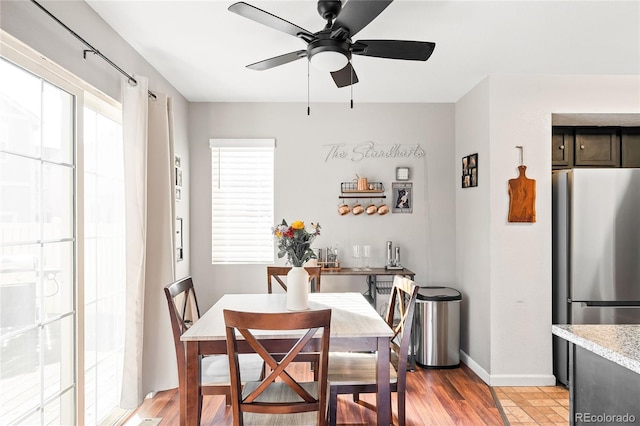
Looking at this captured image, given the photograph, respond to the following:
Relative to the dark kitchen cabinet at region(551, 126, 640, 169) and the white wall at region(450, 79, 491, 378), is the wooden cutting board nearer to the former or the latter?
the white wall at region(450, 79, 491, 378)

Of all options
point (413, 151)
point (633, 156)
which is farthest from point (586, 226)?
point (413, 151)

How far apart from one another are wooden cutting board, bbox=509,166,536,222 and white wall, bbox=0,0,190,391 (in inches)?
113

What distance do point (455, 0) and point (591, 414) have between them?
209 centimetres

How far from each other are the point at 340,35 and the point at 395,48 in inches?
14.2

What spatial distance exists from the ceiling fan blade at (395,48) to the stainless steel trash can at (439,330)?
7.67 feet

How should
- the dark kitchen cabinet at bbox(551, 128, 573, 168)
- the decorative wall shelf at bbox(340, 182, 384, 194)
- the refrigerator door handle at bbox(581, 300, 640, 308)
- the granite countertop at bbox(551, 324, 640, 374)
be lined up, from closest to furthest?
the granite countertop at bbox(551, 324, 640, 374), the refrigerator door handle at bbox(581, 300, 640, 308), the dark kitchen cabinet at bbox(551, 128, 573, 168), the decorative wall shelf at bbox(340, 182, 384, 194)

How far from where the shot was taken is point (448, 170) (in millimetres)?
4523

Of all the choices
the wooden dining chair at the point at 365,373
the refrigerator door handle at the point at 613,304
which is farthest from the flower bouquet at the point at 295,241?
the refrigerator door handle at the point at 613,304

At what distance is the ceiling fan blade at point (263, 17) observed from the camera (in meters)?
1.90

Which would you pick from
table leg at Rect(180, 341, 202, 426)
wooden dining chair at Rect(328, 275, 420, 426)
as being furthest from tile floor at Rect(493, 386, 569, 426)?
table leg at Rect(180, 341, 202, 426)

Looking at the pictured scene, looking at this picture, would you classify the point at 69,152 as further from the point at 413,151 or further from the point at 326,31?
the point at 413,151

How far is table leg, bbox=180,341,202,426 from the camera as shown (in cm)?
207

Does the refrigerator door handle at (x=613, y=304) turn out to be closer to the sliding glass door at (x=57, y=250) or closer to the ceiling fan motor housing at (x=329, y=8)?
the ceiling fan motor housing at (x=329, y=8)

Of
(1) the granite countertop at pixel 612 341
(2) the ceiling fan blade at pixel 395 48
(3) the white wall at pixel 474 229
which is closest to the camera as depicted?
(1) the granite countertop at pixel 612 341
